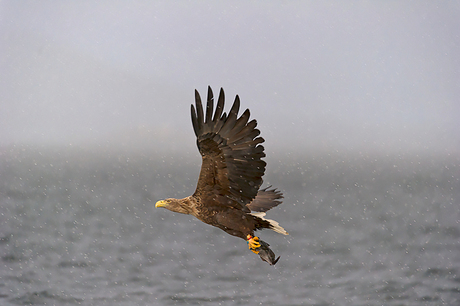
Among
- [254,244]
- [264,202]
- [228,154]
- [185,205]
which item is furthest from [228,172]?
[264,202]

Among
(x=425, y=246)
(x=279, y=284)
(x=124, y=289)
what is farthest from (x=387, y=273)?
(x=124, y=289)

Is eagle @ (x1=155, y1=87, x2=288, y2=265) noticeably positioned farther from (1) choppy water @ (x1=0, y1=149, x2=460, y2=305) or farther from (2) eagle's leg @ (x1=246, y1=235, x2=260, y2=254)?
(1) choppy water @ (x1=0, y1=149, x2=460, y2=305)

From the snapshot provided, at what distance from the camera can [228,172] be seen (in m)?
5.26

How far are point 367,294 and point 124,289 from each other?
13924mm

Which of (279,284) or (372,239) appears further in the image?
(372,239)

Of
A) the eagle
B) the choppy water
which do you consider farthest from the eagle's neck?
the choppy water

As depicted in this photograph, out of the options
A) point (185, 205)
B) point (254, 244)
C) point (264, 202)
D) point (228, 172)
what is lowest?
point (254, 244)

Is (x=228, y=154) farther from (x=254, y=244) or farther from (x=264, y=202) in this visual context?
(x=264, y=202)

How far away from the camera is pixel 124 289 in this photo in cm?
2220

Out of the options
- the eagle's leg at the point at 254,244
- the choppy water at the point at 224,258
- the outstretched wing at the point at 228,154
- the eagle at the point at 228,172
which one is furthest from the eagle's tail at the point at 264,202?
the choppy water at the point at 224,258

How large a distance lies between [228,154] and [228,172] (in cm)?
25

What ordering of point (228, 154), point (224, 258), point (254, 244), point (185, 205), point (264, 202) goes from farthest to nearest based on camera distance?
1. point (224, 258)
2. point (264, 202)
3. point (185, 205)
4. point (228, 154)
5. point (254, 244)

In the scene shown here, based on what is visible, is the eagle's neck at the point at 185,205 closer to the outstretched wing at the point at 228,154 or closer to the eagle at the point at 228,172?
the eagle at the point at 228,172

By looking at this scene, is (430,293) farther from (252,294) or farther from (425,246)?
(252,294)
